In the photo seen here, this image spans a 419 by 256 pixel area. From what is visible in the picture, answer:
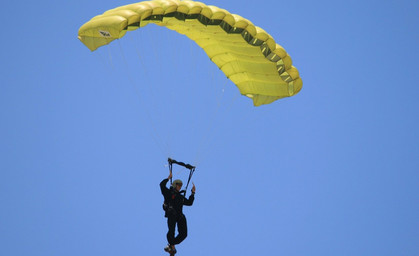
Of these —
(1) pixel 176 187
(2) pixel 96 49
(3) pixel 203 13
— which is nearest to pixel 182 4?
(3) pixel 203 13

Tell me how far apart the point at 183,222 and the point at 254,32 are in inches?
193

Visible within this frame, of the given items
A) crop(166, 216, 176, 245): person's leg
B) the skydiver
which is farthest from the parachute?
crop(166, 216, 176, 245): person's leg

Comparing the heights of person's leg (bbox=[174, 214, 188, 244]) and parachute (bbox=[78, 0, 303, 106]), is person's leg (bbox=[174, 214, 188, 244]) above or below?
below

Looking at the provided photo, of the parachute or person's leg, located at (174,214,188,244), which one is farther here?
person's leg, located at (174,214,188,244)

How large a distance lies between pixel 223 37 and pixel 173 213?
4605 millimetres

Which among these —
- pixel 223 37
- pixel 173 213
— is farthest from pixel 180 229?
pixel 223 37

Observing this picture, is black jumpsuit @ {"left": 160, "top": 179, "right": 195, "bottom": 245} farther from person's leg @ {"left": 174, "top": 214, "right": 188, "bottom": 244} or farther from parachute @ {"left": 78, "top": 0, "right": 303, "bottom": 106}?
parachute @ {"left": 78, "top": 0, "right": 303, "bottom": 106}

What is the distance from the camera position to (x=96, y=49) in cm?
2578

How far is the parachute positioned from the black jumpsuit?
388 centimetres

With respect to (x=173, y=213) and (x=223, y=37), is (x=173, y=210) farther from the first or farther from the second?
(x=223, y=37)

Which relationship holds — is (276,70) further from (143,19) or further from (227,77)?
(143,19)

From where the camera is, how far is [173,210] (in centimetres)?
2709

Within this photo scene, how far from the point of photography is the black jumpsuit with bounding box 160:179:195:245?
27094 mm

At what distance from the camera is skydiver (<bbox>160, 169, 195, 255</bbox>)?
27.1 metres
